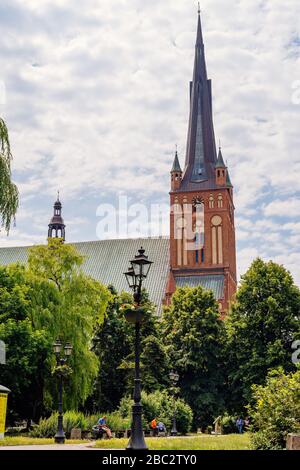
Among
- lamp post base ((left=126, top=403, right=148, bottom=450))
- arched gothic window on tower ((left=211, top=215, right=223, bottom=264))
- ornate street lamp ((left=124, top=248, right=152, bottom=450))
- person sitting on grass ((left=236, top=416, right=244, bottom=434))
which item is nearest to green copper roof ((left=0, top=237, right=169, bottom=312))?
arched gothic window on tower ((left=211, top=215, right=223, bottom=264))

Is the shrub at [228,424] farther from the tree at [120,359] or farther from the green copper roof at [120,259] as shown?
the green copper roof at [120,259]

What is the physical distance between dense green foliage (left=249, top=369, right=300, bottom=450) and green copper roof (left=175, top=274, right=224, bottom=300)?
140 feet

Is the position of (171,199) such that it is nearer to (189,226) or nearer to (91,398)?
(189,226)

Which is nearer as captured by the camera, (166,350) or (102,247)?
(166,350)

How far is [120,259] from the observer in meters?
68.3

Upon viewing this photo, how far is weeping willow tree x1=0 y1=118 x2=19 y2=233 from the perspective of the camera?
15469 mm

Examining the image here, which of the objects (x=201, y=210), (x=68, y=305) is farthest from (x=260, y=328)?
(x=201, y=210)

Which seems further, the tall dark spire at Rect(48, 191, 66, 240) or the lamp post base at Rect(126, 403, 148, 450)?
the tall dark spire at Rect(48, 191, 66, 240)

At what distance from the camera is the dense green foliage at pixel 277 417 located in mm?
14953

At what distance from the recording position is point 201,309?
4162cm

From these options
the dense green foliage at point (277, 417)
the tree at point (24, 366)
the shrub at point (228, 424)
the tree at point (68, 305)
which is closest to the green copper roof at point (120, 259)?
the shrub at point (228, 424)

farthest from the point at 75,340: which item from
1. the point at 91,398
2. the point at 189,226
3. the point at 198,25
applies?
the point at 198,25

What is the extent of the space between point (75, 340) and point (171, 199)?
34.5 m

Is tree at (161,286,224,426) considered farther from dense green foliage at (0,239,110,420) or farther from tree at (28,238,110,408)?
dense green foliage at (0,239,110,420)
